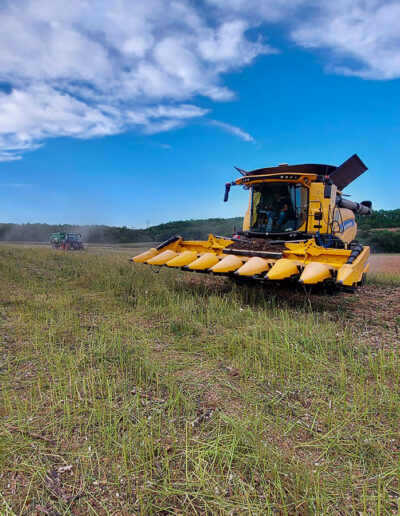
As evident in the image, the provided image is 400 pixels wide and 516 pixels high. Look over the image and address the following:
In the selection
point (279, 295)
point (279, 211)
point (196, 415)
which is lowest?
point (196, 415)

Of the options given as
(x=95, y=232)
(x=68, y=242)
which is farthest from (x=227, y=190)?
(x=95, y=232)

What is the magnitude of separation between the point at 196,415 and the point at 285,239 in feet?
16.9

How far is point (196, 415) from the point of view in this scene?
2.66 meters

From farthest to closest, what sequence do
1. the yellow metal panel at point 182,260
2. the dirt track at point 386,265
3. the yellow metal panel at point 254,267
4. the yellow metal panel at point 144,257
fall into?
the dirt track at point 386,265
the yellow metal panel at point 144,257
the yellow metal panel at point 182,260
the yellow metal panel at point 254,267

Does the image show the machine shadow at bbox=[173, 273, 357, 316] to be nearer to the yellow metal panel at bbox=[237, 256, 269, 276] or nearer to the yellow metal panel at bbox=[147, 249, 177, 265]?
the yellow metal panel at bbox=[237, 256, 269, 276]

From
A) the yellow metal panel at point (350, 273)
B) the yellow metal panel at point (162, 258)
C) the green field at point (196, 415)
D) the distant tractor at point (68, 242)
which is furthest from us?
the distant tractor at point (68, 242)

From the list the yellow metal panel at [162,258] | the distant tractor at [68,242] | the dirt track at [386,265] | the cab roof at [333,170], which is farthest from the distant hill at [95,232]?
the yellow metal panel at [162,258]

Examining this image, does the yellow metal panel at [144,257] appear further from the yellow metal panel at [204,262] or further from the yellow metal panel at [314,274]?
the yellow metal panel at [314,274]

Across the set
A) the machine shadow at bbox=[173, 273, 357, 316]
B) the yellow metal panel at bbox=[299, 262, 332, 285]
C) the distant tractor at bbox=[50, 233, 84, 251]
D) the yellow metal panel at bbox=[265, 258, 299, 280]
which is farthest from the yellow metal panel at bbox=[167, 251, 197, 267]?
the distant tractor at bbox=[50, 233, 84, 251]

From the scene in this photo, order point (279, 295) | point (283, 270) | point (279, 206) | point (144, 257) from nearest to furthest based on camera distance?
point (283, 270) < point (144, 257) < point (279, 295) < point (279, 206)

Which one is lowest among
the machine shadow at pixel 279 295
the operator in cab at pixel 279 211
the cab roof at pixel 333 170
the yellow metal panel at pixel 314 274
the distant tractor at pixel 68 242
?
the machine shadow at pixel 279 295

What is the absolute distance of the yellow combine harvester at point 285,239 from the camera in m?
5.62

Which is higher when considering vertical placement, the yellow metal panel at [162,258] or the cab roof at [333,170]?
the cab roof at [333,170]

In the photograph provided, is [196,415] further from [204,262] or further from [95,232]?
[95,232]
